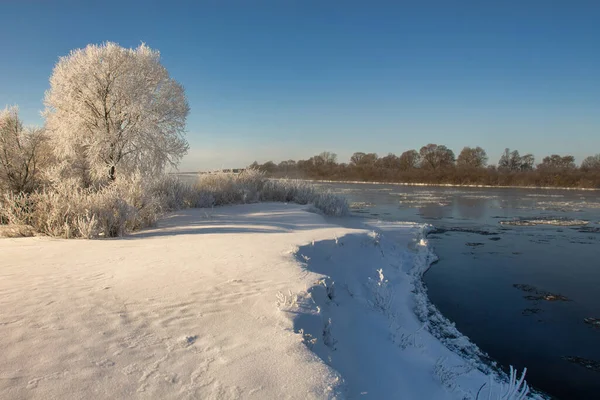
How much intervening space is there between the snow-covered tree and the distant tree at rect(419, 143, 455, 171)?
226 ft

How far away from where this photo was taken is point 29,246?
5855 mm

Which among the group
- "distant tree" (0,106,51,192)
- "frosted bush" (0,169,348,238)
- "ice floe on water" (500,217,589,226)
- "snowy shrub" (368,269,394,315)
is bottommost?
"ice floe on water" (500,217,589,226)

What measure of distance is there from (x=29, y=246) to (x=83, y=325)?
395 cm

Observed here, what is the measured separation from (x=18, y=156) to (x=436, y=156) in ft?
260

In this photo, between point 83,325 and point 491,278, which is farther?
point 491,278

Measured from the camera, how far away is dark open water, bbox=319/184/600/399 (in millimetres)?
5016

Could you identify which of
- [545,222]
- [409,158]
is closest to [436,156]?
[409,158]

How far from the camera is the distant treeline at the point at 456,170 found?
1817 inches

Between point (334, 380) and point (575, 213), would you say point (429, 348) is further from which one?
point (575, 213)

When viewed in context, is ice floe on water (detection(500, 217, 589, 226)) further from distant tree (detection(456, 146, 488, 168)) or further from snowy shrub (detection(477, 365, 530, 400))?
distant tree (detection(456, 146, 488, 168))

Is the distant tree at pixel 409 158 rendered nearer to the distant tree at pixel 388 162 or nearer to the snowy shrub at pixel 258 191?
the distant tree at pixel 388 162

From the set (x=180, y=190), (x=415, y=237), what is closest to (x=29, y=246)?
(x=180, y=190)

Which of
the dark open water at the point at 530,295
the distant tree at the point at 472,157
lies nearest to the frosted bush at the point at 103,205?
the dark open water at the point at 530,295

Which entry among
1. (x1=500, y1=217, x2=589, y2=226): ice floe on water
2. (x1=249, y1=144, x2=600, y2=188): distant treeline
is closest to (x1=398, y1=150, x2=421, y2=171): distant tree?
(x1=249, y1=144, x2=600, y2=188): distant treeline
